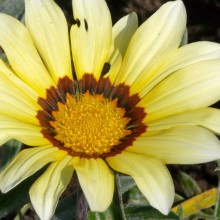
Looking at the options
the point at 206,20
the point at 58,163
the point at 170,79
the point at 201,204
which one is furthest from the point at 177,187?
the point at 58,163

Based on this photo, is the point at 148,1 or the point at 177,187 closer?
the point at 177,187

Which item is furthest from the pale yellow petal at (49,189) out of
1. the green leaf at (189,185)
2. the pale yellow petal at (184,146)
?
the green leaf at (189,185)

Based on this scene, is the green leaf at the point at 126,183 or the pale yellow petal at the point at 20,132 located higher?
the pale yellow petal at the point at 20,132

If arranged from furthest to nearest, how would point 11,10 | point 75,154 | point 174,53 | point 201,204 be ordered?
point 201,204, point 11,10, point 174,53, point 75,154

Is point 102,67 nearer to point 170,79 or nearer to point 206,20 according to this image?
point 170,79

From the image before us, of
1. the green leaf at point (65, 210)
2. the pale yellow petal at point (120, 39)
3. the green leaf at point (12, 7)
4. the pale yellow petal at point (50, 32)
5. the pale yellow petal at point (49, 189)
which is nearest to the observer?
the pale yellow petal at point (49, 189)

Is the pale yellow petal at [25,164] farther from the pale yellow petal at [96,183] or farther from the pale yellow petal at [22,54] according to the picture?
the pale yellow petal at [22,54]
